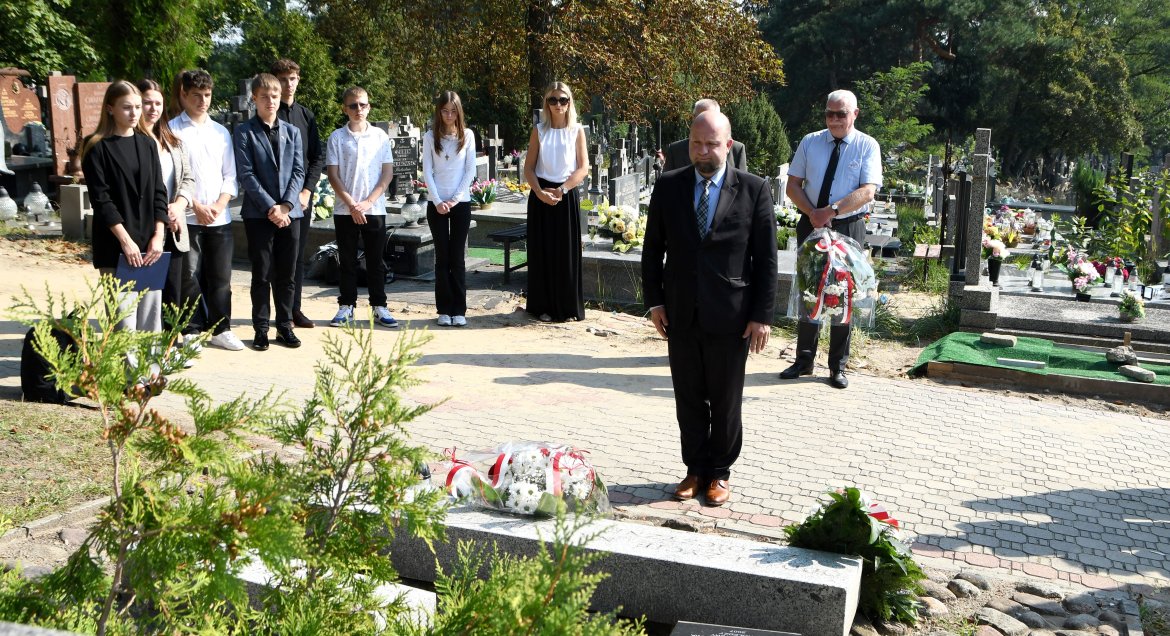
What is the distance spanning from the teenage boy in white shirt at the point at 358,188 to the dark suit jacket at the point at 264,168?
64 cm

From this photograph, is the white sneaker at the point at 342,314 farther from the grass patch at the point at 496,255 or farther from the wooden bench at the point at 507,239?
the grass patch at the point at 496,255

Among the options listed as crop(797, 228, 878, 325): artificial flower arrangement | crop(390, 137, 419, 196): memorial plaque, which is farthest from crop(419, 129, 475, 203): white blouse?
crop(390, 137, 419, 196): memorial plaque

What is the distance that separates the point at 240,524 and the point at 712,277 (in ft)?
10.8

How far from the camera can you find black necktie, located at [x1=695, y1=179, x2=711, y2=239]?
16.4ft

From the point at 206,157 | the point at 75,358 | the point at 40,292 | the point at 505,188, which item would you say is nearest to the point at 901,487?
the point at 75,358

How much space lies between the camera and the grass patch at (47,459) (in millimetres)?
4715

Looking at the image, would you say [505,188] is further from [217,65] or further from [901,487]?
[217,65]

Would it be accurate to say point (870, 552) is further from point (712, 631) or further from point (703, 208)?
point (703, 208)

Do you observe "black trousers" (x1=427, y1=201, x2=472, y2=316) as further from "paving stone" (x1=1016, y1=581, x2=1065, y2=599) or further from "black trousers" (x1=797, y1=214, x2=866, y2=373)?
"paving stone" (x1=1016, y1=581, x2=1065, y2=599)

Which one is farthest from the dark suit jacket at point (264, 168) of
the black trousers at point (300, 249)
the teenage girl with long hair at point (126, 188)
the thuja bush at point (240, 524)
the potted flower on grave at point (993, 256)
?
the potted flower on grave at point (993, 256)

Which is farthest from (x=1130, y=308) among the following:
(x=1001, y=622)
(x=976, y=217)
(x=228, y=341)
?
(x=228, y=341)

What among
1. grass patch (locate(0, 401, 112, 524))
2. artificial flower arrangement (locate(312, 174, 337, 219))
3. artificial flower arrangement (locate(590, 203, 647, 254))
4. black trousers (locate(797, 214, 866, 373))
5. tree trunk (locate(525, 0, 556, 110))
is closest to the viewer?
grass patch (locate(0, 401, 112, 524))

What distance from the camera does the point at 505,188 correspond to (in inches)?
696

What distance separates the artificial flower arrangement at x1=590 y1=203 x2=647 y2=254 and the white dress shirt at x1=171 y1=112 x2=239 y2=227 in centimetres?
427
